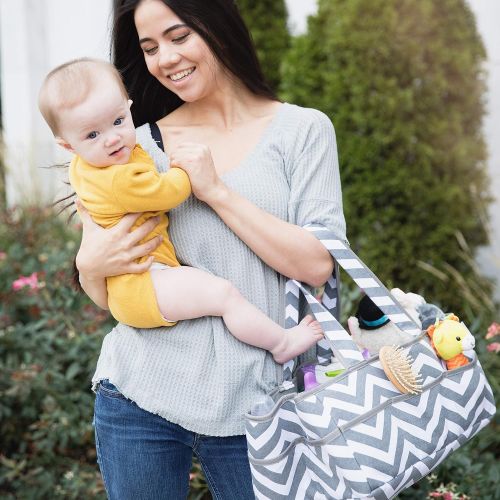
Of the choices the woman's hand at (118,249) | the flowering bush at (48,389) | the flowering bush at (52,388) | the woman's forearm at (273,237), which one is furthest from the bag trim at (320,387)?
the flowering bush at (48,389)

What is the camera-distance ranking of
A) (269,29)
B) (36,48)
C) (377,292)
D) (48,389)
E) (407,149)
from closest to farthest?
(377,292)
(48,389)
(407,149)
(269,29)
(36,48)

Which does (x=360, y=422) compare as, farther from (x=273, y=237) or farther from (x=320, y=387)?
(x=273, y=237)

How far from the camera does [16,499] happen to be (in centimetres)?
349

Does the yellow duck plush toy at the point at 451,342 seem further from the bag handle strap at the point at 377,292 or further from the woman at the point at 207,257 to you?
the woman at the point at 207,257

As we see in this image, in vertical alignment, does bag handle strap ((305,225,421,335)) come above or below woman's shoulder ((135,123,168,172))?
below

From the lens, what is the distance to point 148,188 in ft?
5.81

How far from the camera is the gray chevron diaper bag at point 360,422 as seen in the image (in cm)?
160

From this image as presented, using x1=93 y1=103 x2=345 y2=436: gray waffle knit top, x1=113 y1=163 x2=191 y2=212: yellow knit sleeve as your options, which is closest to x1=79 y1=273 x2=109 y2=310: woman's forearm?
x1=93 y1=103 x2=345 y2=436: gray waffle knit top

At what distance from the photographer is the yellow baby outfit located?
1776mm

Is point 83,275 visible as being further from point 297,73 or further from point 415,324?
point 297,73

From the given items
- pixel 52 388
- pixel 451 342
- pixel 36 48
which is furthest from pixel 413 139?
pixel 36 48

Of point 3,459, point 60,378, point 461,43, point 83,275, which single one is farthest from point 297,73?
point 83,275

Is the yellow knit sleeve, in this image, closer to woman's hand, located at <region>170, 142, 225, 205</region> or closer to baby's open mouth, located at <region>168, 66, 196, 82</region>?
woman's hand, located at <region>170, 142, 225, 205</region>

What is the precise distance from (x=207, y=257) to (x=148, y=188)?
0.23 metres
